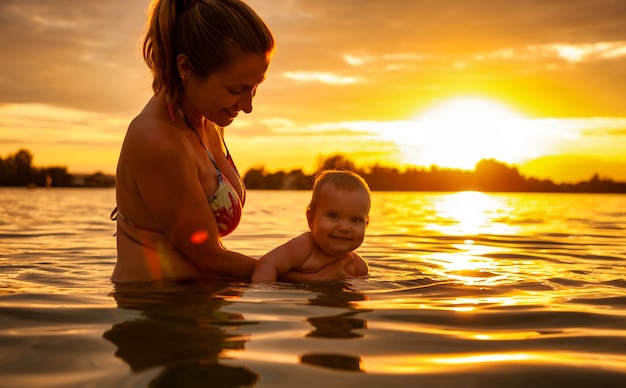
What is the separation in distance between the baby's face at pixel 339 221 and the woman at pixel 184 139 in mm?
768

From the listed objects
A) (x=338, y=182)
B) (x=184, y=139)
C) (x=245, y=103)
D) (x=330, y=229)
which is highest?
(x=245, y=103)

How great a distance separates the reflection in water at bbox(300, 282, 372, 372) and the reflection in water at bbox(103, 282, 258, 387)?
290 millimetres

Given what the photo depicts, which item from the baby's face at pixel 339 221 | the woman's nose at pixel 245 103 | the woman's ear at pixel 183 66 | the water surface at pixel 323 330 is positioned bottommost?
the water surface at pixel 323 330

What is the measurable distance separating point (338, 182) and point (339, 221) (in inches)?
12.1

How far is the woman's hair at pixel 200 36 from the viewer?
3.80 m

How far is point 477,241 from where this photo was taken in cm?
895

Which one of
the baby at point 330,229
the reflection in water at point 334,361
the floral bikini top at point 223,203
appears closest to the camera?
the reflection in water at point 334,361

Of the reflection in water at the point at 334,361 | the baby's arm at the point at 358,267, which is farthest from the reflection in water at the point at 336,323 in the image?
the baby's arm at the point at 358,267

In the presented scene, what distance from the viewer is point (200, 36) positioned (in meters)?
3.80

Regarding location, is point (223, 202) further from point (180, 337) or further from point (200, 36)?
point (180, 337)

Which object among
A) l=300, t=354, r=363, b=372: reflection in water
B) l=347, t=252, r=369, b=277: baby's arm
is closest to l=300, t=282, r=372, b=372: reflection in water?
l=300, t=354, r=363, b=372: reflection in water

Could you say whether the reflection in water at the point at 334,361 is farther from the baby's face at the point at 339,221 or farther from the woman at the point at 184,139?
the baby's face at the point at 339,221

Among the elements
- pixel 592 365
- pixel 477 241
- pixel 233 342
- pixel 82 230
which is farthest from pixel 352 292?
pixel 82 230

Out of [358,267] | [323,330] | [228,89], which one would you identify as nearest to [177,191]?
[228,89]
